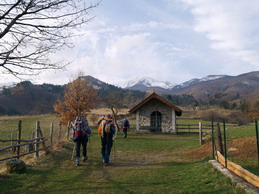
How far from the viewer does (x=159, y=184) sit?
21.1ft

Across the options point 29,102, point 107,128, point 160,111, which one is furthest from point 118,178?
point 29,102

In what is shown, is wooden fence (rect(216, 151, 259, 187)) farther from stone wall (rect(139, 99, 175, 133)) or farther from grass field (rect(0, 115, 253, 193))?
stone wall (rect(139, 99, 175, 133))

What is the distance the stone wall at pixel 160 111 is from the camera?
85.8 ft

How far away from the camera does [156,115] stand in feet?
87.6

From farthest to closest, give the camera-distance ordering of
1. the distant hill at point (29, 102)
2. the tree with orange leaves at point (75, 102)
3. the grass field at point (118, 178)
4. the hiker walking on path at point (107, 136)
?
the distant hill at point (29, 102), the tree with orange leaves at point (75, 102), the hiker walking on path at point (107, 136), the grass field at point (118, 178)

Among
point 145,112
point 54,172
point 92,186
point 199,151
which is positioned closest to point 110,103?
point 145,112

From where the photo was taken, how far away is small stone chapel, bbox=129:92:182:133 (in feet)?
85.5

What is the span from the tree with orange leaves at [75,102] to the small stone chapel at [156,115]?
4765mm

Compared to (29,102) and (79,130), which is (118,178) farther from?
(29,102)

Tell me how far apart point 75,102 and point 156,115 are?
8.84m

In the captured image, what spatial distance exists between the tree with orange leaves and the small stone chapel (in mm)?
4765

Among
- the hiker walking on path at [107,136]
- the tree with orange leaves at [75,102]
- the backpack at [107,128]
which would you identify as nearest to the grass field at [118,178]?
the hiker walking on path at [107,136]

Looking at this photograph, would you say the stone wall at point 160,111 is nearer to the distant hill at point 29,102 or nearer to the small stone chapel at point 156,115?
the small stone chapel at point 156,115

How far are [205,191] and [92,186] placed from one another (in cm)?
293
